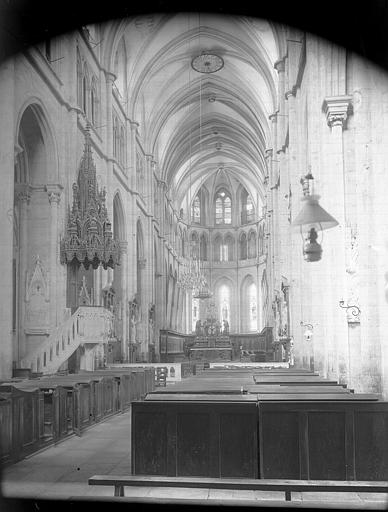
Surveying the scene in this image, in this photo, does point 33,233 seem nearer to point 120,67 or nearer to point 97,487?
point 97,487

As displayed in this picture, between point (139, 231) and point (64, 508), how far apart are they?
954 inches

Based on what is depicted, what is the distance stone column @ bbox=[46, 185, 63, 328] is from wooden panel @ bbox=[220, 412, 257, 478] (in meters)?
9.77

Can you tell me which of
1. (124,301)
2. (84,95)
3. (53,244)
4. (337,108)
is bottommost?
(124,301)

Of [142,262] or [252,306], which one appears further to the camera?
[252,306]

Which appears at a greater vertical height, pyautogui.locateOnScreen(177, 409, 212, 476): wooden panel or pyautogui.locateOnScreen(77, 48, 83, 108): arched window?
pyautogui.locateOnScreen(77, 48, 83, 108): arched window

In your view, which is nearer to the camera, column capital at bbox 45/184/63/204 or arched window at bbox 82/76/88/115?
column capital at bbox 45/184/63/204

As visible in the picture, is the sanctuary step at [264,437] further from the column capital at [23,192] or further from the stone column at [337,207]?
the column capital at [23,192]

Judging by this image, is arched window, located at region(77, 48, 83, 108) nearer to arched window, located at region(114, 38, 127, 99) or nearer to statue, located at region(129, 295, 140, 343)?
arched window, located at region(114, 38, 127, 99)

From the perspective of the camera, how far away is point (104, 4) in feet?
28.5

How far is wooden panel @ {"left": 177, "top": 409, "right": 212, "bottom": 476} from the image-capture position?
6363 millimetres

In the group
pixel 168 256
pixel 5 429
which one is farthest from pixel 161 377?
pixel 168 256

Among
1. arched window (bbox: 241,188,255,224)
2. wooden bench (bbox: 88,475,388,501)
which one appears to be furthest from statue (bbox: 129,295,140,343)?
arched window (bbox: 241,188,255,224)

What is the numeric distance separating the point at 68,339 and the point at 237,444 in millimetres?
9127

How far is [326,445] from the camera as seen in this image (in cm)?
622
